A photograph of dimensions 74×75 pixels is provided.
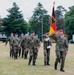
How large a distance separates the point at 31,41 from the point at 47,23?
9040cm

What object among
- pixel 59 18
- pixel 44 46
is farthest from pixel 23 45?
pixel 59 18

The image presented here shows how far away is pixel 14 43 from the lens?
78.3 feet

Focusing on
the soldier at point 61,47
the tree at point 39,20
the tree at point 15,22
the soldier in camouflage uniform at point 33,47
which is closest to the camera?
the soldier at point 61,47

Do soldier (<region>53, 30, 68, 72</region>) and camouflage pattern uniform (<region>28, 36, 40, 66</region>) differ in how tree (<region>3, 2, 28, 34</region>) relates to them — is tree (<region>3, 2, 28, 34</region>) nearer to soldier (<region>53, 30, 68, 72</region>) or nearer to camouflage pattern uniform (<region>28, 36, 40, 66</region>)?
camouflage pattern uniform (<region>28, 36, 40, 66</region>)

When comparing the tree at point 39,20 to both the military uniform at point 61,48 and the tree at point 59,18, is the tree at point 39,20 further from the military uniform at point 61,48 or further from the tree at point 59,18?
the military uniform at point 61,48

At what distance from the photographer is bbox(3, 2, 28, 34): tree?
95175 millimetres

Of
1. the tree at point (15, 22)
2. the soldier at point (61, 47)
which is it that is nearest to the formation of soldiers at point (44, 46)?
the soldier at point (61, 47)

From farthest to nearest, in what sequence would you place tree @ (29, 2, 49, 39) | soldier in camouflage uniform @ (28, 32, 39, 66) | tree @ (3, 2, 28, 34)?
tree @ (29, 2, 49, 39) → tree @ (3, 2, 28, 34) → soldier in camouflage uniform @ (28, 32, 39, 66)

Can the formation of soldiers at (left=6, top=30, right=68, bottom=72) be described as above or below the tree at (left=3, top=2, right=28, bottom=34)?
below

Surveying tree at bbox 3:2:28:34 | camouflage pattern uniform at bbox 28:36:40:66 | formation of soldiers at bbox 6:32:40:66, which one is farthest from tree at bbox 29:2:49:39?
camouflage pattern uniform at bbox 28:36:40:66

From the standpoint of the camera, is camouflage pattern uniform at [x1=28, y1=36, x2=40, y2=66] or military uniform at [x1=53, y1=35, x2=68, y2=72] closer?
military uniform at [x1=53, y1=35, x2=68, y2=72]

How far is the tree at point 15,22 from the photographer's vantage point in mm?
95175

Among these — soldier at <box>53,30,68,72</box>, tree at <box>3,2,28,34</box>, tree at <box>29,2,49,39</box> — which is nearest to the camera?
soldier at <box>53,30,68,72</box>

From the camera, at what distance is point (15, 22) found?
95000 mm
